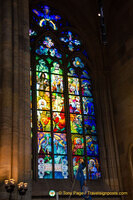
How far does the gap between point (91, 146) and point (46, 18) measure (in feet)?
23.9

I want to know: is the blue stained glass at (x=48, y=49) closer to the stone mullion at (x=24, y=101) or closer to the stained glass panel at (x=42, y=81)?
the stained glass panel at (x=42, y=81)

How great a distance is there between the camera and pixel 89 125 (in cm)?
1634

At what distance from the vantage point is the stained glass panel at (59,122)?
50.7ft

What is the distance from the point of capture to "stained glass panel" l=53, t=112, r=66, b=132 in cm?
1545

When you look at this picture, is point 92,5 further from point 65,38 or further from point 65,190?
point 65,190

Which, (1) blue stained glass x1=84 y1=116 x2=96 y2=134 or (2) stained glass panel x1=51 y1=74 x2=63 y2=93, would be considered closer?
(1) blue stained glass x1=84 y1=116 x2=96 y2=134

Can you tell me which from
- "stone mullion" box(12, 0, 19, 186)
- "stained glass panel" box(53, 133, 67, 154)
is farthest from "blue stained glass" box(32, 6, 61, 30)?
"stained glass panel" box(53, 133, 67, 154)

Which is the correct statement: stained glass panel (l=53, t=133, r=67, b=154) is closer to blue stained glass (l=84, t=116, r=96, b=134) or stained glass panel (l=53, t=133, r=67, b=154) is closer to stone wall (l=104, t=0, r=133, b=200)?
blue stained glass (l=84, t=116, r=96, b=134)

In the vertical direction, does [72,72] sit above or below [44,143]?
above

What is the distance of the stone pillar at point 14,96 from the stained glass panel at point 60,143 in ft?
13.7

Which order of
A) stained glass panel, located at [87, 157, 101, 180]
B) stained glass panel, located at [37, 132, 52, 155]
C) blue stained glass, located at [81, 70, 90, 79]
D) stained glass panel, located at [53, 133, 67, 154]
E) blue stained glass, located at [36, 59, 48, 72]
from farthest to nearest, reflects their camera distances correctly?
blue stained glass, located at [81, 70, 90, 79]
blue stained glass, located at [36, 59, 48, 72]
stained glass panel, located at [87, 157, 101, 180]
stained glass panel, located at [53, 133, 67, 154]
stained glass panel, located at [37, 132, 52, 155]

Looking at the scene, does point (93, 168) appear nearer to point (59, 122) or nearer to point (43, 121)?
point (59, 122)

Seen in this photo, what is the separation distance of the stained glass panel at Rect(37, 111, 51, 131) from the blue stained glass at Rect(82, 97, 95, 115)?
2.09m

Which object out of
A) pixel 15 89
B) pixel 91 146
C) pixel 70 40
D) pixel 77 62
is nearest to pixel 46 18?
pixel 70 40
